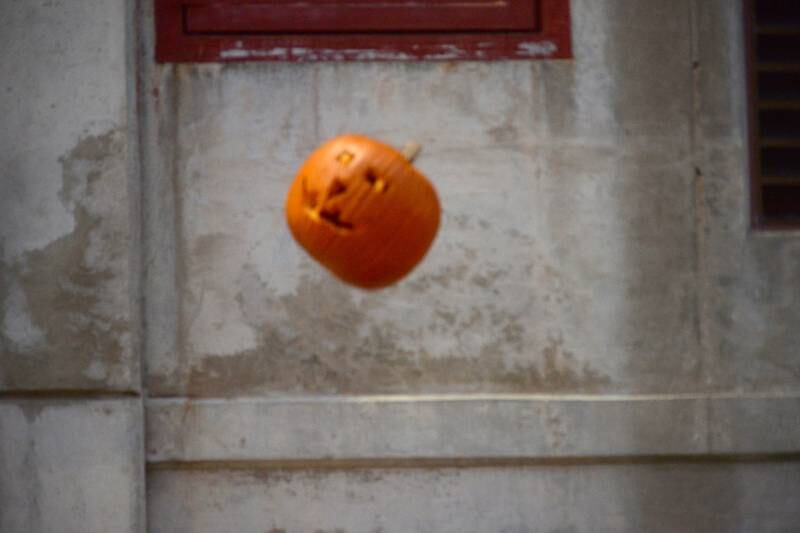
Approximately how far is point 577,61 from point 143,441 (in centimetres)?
272

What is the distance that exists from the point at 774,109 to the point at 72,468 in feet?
12.4

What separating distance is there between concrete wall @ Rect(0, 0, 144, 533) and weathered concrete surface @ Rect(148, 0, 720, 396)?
0.68 ft

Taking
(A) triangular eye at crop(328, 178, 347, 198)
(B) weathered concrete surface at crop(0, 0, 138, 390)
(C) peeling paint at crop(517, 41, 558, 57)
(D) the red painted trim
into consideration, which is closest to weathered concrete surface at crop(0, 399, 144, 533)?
(B) weathered concrete surface at crop(0, 0, 138, 390)

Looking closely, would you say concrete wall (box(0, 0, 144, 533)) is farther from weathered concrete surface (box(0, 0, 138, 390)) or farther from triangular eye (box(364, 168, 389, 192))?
triangular eye (box(364, 168, 389, 192))

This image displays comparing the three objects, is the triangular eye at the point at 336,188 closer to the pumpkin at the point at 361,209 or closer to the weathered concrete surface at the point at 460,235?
the pumpkin at the point at 361,209

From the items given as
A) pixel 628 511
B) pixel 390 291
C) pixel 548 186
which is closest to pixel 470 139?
pixel 548 186

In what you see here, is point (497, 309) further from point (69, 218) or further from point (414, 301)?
point (69, 218)

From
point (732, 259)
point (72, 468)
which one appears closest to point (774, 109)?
point (732, 259)

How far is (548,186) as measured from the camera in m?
5.49

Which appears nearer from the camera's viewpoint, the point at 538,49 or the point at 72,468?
the point at 72,468

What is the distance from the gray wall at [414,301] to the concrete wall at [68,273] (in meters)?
0.01

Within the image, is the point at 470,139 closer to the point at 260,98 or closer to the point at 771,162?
the point at 260,98

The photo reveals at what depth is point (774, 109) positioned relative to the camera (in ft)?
18.7

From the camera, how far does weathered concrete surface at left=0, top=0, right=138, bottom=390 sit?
5.27 m
